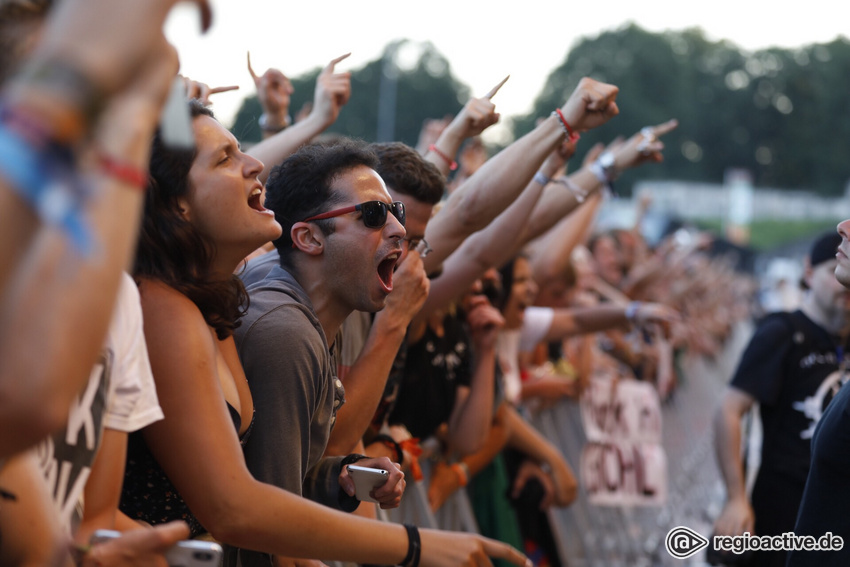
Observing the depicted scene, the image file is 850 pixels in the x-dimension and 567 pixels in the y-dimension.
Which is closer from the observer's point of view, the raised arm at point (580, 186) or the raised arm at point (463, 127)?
the raised arm at point (463, 127)

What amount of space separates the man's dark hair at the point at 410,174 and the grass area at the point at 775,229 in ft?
206

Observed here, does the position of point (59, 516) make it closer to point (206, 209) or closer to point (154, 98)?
point (154, 98)

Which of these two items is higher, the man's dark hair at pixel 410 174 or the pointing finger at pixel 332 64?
the pointing finger at pixel 332 64

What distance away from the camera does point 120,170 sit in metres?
1.28

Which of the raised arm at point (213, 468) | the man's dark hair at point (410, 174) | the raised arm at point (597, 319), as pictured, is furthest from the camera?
the raised arm at point (597, 319)

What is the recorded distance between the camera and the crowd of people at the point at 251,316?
1242 millimetres

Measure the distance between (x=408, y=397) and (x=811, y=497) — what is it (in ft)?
5.38

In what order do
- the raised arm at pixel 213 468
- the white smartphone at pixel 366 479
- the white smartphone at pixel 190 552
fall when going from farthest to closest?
the white smartphone at pixel 366 479 → the raised arm at pixel 213 468 → the white smartphone at pixel 190 552

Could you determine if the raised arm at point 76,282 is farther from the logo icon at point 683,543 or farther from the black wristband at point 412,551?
the logo icon at point 683,543

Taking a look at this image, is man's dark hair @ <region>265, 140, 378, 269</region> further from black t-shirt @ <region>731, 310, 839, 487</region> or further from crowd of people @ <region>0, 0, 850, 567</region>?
black t-shirt @ <region>731, 310, 839, 487</region>

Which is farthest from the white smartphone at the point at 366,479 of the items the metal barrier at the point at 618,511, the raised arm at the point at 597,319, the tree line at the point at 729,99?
the tree line at the point at 729,99

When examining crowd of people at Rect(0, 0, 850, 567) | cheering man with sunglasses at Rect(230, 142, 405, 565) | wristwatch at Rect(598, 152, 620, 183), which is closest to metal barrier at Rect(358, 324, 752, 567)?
crowd of people at Rect(0, 0, 850, 567)

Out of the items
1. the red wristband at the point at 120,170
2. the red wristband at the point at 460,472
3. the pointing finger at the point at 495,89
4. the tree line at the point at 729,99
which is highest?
the red wristband at the point at 120,170

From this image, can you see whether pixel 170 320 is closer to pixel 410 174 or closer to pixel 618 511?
pixel 410 174
